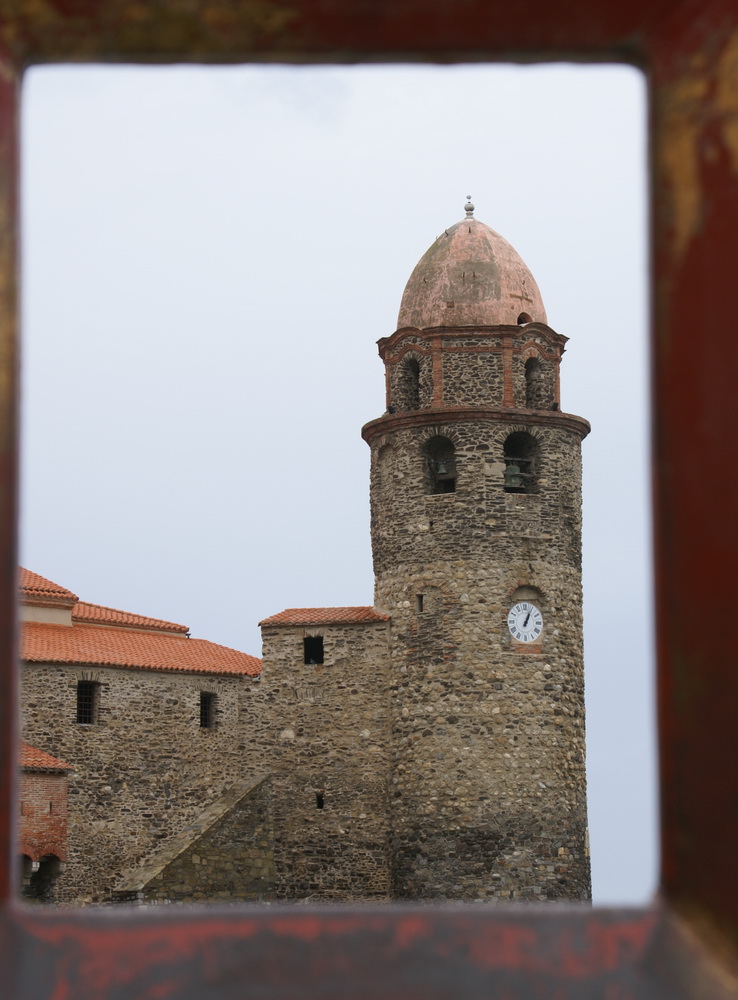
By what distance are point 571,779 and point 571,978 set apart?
21027mm

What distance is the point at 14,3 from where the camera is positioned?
71.0 inches

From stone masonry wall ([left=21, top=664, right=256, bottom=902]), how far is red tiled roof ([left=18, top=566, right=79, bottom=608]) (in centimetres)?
154

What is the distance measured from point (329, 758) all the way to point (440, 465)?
4979 millimetres

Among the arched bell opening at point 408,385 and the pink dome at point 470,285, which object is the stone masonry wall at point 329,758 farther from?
the pink dome at point 470,285

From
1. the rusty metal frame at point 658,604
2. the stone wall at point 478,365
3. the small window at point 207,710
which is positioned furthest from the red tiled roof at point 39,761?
the rusty metal frame at point 658,604

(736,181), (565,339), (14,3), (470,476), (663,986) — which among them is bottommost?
(663,986)

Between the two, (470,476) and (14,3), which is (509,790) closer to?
(470,476)

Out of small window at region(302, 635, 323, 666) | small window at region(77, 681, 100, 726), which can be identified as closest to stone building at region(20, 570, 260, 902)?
small window at region(77, 681, 100, 726)

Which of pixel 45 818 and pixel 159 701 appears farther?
pixel 159 701

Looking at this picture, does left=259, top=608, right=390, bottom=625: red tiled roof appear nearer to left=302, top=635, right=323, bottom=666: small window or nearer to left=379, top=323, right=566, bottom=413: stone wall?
left=302, top=635, right=323, bottom=666: small window

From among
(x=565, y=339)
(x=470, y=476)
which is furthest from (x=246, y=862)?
(x=565, y=339)

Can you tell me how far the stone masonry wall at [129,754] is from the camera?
21.5 metres

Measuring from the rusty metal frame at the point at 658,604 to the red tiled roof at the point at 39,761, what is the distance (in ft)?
63.4

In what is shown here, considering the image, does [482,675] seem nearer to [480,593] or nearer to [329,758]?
[480,593]
